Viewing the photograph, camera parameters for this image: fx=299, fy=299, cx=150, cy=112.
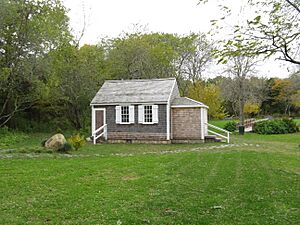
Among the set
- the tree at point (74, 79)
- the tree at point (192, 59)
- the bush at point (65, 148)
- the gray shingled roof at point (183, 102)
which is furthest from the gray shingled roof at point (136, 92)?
the tree at point (192, 59)

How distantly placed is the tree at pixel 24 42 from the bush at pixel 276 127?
19133mm

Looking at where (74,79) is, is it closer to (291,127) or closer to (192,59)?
(192,59)

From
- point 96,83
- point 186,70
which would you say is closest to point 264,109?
point 186,70

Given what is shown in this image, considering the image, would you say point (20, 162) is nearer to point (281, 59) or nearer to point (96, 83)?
point (281, 59)

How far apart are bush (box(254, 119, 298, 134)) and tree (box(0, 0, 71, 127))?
62.8 feet

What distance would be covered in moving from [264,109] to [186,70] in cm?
2454

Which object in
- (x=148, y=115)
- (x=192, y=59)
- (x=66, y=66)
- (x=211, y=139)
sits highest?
(x=192, y=59)

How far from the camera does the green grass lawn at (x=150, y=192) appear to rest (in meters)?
5.13

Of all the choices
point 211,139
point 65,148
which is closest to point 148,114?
point 211,139

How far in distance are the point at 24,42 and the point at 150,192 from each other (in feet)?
56.7

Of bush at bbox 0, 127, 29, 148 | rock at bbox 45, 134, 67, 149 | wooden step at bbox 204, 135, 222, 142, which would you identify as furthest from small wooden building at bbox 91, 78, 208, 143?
bush at bbox 0, 127, 29, 148

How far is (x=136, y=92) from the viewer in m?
21.5

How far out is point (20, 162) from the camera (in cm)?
1112

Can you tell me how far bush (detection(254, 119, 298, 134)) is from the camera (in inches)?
1060
